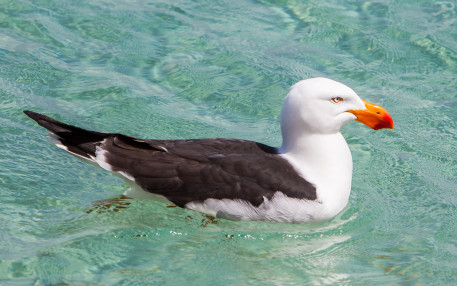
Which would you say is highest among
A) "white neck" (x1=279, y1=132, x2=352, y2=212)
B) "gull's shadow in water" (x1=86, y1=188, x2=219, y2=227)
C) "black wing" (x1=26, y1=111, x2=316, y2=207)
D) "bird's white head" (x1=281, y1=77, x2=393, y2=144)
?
"bird's white head" (x1=281, y1=77, x2=393, y2=144)

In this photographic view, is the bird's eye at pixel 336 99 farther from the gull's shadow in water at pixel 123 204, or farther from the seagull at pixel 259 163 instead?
the gull's shadow in water at pixel 123 204

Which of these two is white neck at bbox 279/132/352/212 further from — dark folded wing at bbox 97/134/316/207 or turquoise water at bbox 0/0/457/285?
turquoise water at bbox 0/0/457/285

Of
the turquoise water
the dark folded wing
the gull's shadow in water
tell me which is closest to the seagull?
the dark folded wing

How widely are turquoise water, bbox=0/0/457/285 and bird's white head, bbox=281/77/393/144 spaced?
0.83 m

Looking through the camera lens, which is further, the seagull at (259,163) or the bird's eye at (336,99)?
the bird's eye at (336,99)

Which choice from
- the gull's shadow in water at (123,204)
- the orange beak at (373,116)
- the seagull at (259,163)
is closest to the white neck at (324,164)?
the seagull at (259,163)

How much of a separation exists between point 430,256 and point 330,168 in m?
1.07

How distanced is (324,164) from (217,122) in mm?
2047

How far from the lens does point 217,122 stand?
807 cm

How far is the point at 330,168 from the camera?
6285mm

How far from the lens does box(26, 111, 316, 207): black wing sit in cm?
609

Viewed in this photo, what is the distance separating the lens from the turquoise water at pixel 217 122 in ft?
19.0

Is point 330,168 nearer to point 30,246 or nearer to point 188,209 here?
point 188,209

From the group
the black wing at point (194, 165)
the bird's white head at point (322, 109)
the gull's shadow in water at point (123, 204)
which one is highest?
the bird's white head at point (322, 109)
